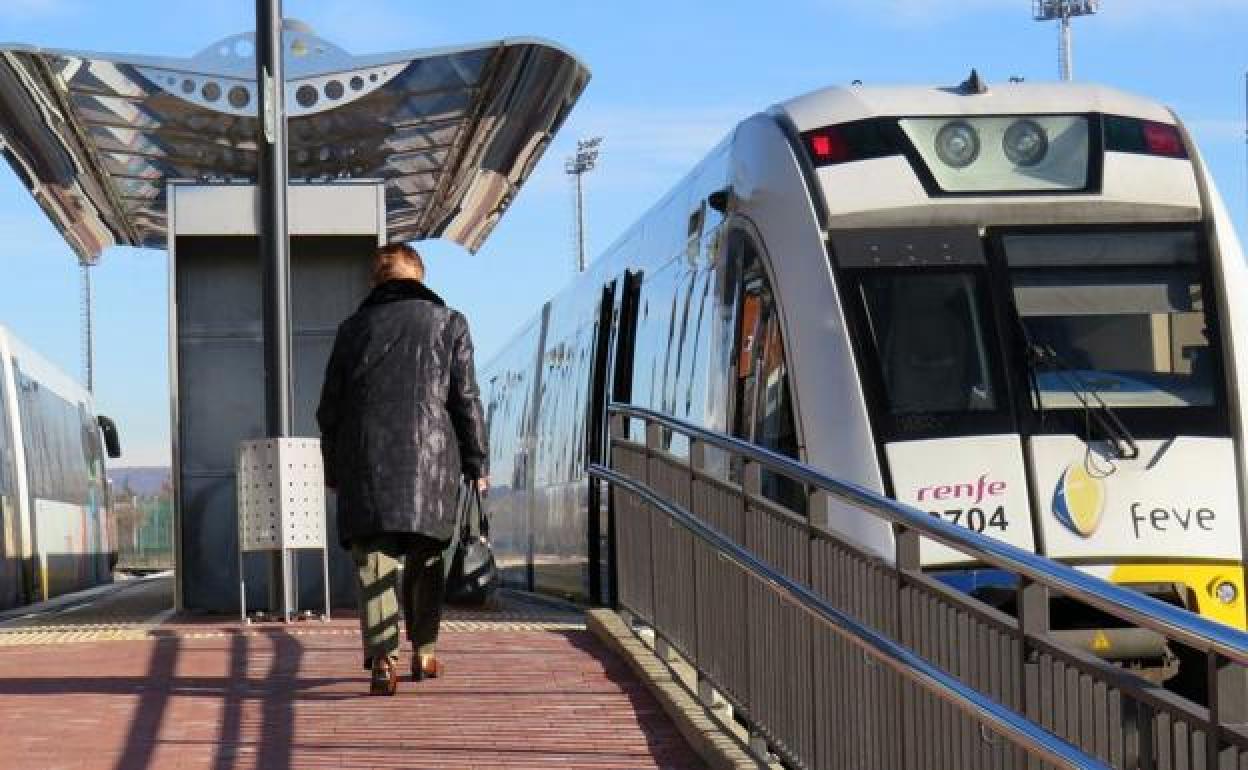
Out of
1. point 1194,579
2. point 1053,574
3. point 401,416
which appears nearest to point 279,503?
point 401,416

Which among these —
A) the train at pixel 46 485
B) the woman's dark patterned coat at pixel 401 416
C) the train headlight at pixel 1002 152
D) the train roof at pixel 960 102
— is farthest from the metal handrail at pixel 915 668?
the train at pixel 46 485

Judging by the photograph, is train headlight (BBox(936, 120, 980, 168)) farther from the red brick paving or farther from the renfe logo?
the red brick paving

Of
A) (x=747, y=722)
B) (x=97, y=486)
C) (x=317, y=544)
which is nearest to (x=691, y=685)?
(x=747, y=722)

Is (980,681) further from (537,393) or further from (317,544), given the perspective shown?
(537,393)

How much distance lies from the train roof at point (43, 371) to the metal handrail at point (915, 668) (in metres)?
18.1

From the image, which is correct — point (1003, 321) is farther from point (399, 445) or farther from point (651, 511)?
point (399, 445)

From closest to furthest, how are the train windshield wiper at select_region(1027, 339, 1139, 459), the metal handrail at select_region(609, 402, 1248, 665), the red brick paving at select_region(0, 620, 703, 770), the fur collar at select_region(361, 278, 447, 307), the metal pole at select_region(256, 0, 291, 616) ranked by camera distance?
1. the metal handrail at select_region(609, 402, 1248, 665)
2. the red brick paving at select_region(0, 620, 703, 770)
3. the fur collar at select_region(361, 278, 447, 307)
4. the train windshield wiper at select_region(1027, 339, 1139, 459)
5. the metal pole at select_region(256, 0, 291, 616)

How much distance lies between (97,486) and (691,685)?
90.1 feet

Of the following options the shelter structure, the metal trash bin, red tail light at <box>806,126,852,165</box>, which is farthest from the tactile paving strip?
red tail light at <box>806,126,852,165</box>

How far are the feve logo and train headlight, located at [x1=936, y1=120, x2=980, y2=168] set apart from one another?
5.52ft

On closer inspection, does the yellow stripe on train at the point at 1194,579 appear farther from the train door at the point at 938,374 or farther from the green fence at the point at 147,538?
the green fence at the point at 147,538

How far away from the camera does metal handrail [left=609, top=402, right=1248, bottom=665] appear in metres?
3.90

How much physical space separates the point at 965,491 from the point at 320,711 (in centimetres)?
311

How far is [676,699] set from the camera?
30.2 ft
